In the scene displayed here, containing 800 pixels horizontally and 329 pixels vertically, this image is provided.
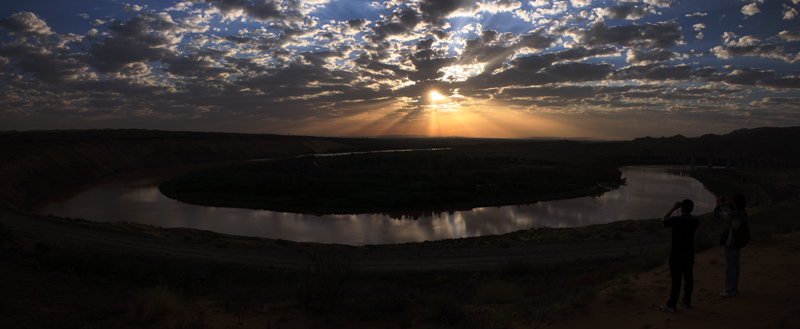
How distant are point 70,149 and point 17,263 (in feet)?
177

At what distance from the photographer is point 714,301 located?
606 cm

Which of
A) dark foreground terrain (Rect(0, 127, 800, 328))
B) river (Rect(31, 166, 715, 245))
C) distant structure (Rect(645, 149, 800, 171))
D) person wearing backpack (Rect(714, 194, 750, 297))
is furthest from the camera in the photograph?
distant structure (Rect(645, 149, 800, 171))

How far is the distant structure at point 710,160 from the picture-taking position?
7019 centimetres

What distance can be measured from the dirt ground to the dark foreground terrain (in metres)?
0.03

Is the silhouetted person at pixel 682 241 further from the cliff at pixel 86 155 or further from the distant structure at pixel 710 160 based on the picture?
the distant structure at pixel 710 160

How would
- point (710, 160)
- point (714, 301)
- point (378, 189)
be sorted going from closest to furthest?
point (714, 301) → point (378, 189) → point (710, 160)

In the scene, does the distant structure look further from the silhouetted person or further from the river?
the silhouetted person

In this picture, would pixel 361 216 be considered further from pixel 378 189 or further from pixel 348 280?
pixel 348 280

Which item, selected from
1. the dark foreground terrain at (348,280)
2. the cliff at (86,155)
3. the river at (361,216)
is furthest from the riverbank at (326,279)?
the cliff at (86,155)

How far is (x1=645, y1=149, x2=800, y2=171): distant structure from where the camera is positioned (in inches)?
2763

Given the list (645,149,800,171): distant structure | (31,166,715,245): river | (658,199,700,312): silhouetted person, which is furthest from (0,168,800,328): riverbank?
(645,149,800,171): distant structure

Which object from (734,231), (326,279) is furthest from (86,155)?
(734,231)

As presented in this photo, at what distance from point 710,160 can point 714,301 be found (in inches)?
3287

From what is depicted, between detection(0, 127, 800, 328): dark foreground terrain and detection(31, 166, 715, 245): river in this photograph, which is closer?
detection(0, 127, 800, 328): dark foreground terrain
